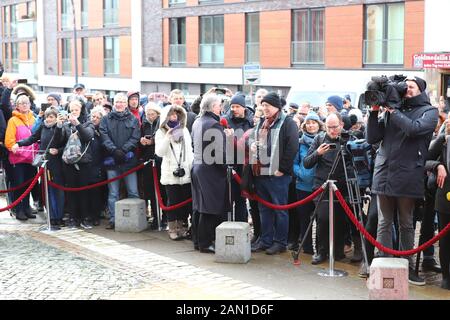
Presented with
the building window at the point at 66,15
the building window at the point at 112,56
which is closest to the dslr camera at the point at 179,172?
the building window at the point at 112,56

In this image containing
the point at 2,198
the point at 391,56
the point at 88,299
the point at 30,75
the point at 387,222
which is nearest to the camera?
the point at 88,299

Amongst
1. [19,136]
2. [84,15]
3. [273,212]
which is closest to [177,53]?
[84,15]

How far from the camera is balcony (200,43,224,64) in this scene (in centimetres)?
3972

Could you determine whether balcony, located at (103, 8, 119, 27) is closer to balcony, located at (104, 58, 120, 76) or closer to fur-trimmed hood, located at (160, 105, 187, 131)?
balcony, located at (104, 58, 120, 76)

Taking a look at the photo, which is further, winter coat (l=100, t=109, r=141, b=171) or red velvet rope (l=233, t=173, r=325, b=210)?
winter coat (l=100, t=109, r=141, b=171)

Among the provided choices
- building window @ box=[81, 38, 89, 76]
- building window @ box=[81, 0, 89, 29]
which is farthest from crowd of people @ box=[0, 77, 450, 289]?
building window @ box=[81, 0, 89, 29]

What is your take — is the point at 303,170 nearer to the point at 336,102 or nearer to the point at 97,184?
the point at 336,102

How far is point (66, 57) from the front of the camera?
180ft

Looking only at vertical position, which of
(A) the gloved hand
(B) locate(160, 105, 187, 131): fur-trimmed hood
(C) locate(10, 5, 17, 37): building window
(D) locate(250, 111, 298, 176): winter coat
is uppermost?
Result: (C) locate(10, 5, 17, 37): building window

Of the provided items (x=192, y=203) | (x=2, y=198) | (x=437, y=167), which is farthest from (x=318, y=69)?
(x=437, y=167)

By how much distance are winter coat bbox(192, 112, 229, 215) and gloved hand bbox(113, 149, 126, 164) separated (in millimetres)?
1898

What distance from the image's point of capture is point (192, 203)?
11.1 meters

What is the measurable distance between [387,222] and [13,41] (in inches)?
2349
